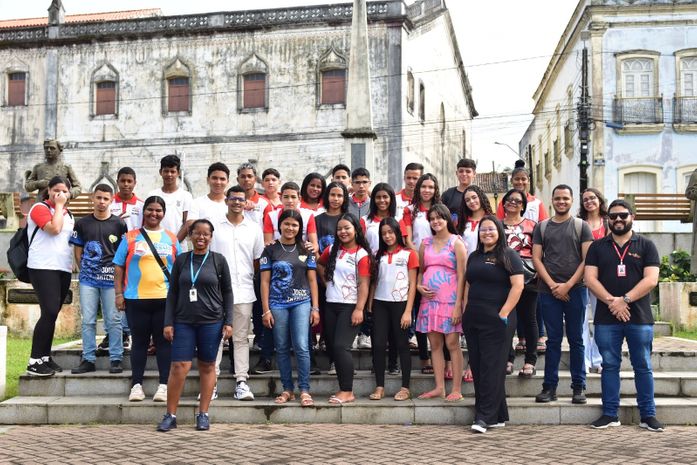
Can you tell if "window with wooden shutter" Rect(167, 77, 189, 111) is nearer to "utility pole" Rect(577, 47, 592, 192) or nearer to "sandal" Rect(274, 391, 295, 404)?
"utility pole" Rect(577, 47, 592, 192)

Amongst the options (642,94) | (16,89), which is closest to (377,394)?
(642,94)

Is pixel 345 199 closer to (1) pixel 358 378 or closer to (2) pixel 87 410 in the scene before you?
(1) pixel 358 378

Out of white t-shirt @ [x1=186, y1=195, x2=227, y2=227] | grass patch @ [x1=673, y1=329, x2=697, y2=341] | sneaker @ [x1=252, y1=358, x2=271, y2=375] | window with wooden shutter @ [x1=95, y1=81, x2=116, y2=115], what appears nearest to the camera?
white t-shirt @ [x1=186, y1=195, x2=227, y2=227]

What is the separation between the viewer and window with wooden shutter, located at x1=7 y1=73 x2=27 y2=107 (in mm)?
30484

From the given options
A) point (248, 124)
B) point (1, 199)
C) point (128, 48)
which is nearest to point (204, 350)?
point (1, 199)

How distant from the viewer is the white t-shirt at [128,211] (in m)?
7.77

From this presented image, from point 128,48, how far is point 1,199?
12867 millimetres

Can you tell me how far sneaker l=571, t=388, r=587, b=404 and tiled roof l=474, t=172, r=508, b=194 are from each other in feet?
164

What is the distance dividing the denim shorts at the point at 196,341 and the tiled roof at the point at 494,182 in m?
51.3

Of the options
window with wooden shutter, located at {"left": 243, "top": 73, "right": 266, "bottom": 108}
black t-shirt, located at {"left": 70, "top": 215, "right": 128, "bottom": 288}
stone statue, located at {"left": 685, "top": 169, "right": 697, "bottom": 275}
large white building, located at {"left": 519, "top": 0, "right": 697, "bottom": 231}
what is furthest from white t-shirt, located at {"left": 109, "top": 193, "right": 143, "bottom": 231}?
large white building, located at {"left": 519, "top": 0, "right": 697, "bottom": 231}

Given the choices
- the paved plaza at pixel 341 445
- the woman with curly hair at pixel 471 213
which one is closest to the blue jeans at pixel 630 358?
the paved plaza at pixel 341 445

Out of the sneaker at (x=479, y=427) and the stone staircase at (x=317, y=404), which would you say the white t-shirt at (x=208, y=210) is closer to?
the stone staircase at (x=317, y=404)

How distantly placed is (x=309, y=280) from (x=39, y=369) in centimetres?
285

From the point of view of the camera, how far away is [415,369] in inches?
316
